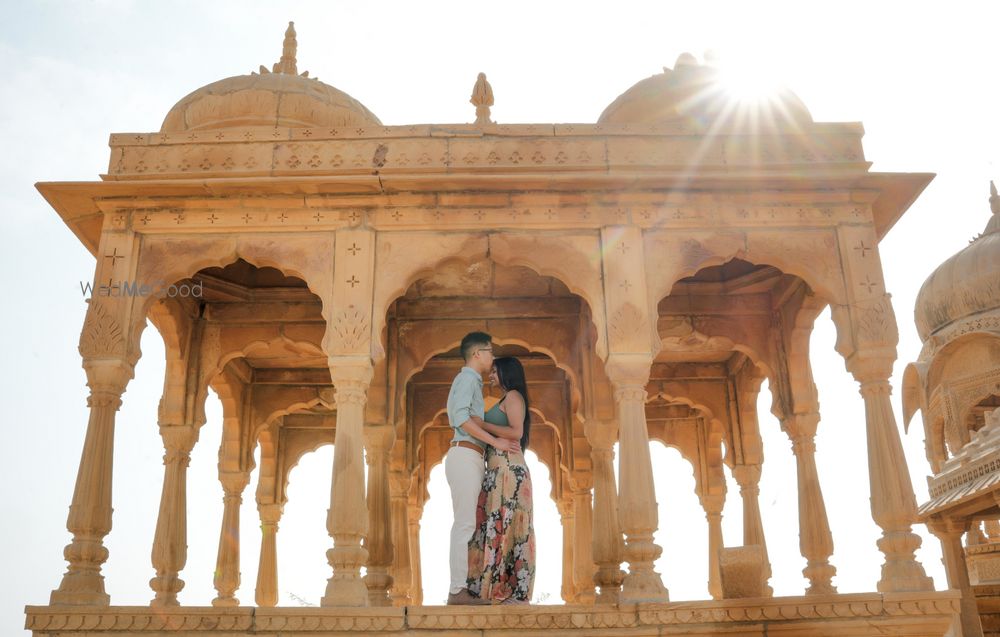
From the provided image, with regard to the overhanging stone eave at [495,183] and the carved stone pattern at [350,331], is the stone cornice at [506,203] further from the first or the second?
the carved stone pattern at [350,331]

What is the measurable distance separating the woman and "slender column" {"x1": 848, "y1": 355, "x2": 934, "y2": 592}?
10.2 feet

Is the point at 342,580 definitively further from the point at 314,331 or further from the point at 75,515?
the point at 314,331

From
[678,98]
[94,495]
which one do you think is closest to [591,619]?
[94,495]

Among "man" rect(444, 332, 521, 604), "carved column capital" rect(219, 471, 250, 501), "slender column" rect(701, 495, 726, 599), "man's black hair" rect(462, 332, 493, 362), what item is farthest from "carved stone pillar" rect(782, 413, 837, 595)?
"carved column capital" rect(219, 471, 250, 501)

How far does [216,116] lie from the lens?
1183cm

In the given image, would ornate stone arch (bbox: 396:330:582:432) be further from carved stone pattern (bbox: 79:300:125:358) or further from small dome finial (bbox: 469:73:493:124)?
carved stone pattern (bbox: 79:300:125:358)

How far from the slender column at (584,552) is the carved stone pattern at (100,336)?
21.2 feet

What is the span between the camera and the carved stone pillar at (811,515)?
33.1 feet

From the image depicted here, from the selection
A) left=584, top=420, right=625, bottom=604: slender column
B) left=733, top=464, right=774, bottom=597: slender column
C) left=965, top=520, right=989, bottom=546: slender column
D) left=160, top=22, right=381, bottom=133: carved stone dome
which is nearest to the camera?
left=584, top=420, right=625, bottom=604: slender column

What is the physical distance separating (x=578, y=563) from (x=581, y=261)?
5.10 metres

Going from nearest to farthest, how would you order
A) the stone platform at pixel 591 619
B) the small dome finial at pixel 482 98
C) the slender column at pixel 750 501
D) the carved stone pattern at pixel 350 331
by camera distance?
the stone platform at pixel 591 619
the carved stone pattern at pixel 350 331
the small dome finial at pixel 482 98
the slender column at pixel 750 501

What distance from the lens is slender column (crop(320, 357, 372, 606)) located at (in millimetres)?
7922

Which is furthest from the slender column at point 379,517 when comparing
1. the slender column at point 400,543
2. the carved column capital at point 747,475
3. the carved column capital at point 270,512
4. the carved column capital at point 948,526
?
the carved column capital at point 948,526

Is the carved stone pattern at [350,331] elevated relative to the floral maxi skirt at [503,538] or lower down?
elevated
